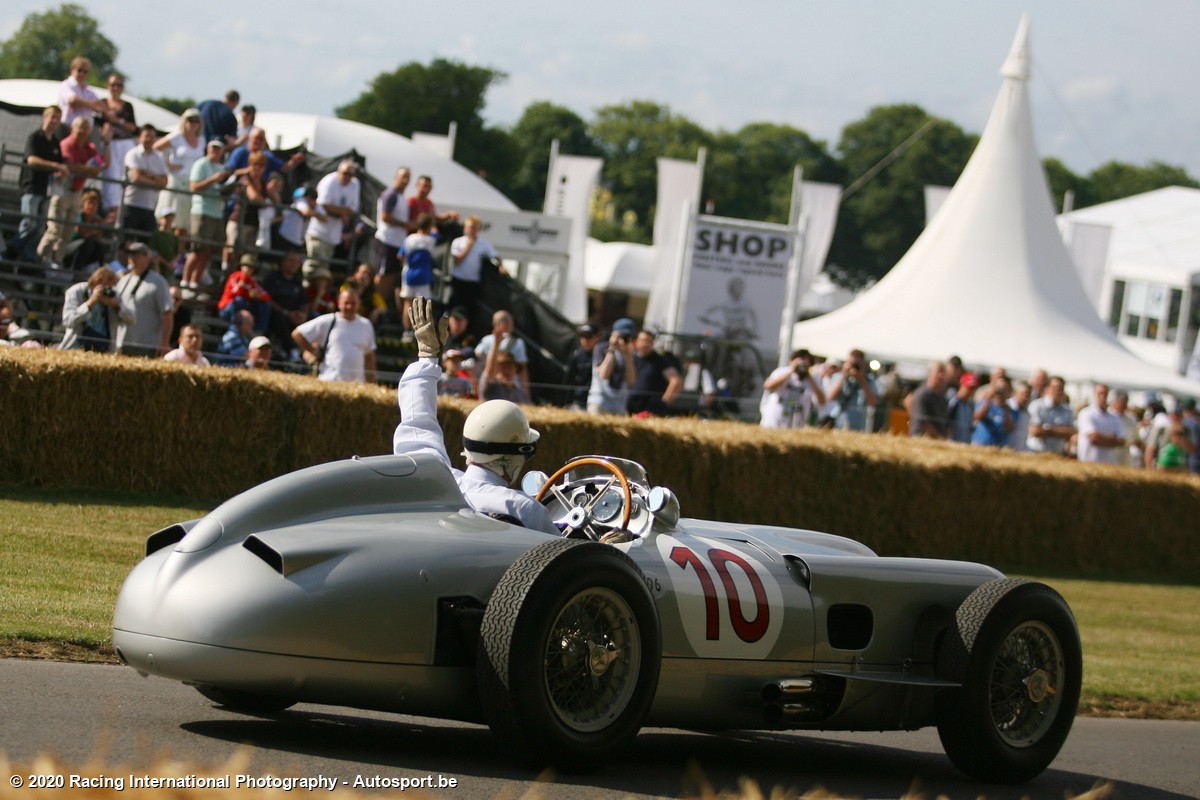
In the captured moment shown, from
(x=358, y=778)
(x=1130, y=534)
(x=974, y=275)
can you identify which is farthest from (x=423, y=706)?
(x=974, y=275)

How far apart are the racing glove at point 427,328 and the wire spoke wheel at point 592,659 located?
1911 mm

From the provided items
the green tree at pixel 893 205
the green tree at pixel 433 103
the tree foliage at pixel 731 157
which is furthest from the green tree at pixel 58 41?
the green tree at pixel 893 205

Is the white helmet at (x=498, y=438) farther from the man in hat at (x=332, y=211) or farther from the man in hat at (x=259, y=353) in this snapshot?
the man in hat at (x=332, y=211)

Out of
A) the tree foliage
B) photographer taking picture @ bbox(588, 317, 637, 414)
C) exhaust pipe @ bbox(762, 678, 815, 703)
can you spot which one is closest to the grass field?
exhaust pipe @ bbox(762, 678, 815, 703)

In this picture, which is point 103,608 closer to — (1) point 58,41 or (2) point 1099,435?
(2) point 1099,435

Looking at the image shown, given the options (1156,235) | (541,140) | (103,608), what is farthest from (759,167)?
(103,608)

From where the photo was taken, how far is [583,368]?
17.2 metres

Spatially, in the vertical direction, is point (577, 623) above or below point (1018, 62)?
below

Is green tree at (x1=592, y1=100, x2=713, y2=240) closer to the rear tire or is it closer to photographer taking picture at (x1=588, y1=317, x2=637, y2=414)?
photographer taking picture at (x1=588, y1=317, x2=637, y2=414)

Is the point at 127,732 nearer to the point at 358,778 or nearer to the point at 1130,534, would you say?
the point at 358,778

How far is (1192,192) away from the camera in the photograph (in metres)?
64.1

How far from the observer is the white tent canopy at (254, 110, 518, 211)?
31.7 meters

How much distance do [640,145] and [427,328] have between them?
135 meters

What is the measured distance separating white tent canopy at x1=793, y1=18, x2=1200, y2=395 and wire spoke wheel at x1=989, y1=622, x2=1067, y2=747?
22.1m
